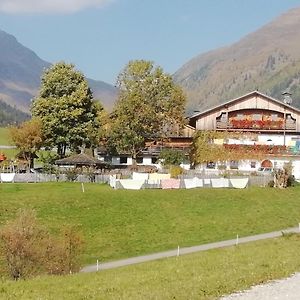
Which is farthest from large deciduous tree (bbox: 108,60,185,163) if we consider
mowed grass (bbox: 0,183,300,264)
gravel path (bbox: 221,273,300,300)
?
gravel path (bbox: 221,273,300,300)

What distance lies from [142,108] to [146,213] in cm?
2832

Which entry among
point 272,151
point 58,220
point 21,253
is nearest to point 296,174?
point 272,151

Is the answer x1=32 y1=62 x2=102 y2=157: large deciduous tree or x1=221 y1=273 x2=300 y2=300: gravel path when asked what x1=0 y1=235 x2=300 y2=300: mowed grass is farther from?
x1=32 y1=62 x2=102 y2=157: large deciduous tree

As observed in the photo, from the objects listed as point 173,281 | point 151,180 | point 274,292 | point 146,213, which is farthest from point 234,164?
point 274,292

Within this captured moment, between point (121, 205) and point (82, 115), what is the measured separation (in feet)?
110

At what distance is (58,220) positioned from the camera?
45.7 m

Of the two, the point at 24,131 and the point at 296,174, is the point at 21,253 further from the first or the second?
the point at 296,174

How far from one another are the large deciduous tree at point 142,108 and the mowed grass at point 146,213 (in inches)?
659

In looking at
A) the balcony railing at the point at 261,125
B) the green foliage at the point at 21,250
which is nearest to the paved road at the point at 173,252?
the green foliage at the point at 21,250

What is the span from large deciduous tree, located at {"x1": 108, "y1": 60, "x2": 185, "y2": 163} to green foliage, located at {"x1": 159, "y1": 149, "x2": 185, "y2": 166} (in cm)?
235

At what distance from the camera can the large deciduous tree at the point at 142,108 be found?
7625 cm

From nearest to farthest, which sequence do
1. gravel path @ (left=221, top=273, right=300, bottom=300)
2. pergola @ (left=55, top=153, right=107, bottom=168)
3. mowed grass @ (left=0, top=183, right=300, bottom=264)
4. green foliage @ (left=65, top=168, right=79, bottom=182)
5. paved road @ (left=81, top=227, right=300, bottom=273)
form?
gravel path @ (left=221, top=273, right=300, bottom=300), paved road @ (left=81, top=227, right=300, bottom=273), mowed grass @ (left=0, top=183, right=300, bottom=264), green foliage @ (left=65, top=168, right=79, bottom=182), pergola @ (left=55, top=153, right=107, bottom=168)

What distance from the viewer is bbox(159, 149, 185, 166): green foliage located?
79688 mm

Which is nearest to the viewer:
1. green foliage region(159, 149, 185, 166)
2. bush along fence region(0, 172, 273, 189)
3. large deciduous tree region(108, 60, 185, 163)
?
bush along fence region(0, 172, 273, 189)
